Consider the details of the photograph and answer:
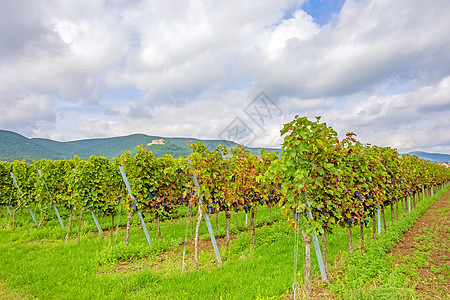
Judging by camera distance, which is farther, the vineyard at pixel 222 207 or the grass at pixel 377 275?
the vineyard at pixel 222 207

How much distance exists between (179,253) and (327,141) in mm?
5514

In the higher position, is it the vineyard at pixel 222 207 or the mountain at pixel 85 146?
the mountain at pixel 85 146

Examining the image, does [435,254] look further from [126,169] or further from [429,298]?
[126,169]

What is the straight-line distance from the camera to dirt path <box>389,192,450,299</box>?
4531 millimetres

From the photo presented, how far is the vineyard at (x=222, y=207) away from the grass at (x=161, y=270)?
4 centimetres

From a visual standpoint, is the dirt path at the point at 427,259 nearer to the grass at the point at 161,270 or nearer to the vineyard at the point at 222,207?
the grass at the point at 161,270

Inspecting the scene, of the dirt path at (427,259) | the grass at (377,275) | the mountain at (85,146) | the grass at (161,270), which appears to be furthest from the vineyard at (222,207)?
the mountain at (85,146)

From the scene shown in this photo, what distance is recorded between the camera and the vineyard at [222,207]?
14.9ft

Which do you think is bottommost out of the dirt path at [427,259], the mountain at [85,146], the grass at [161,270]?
the grass at [161,270]

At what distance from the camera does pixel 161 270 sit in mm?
5715

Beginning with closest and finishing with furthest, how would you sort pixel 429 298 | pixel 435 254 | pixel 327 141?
1. pixel 429 298
2. pixel 327 141
3. pixel 435 254

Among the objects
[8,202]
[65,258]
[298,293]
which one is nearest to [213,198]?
[298,293]

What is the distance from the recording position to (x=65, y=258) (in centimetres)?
679

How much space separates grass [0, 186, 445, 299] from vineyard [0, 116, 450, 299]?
37 millimetres
